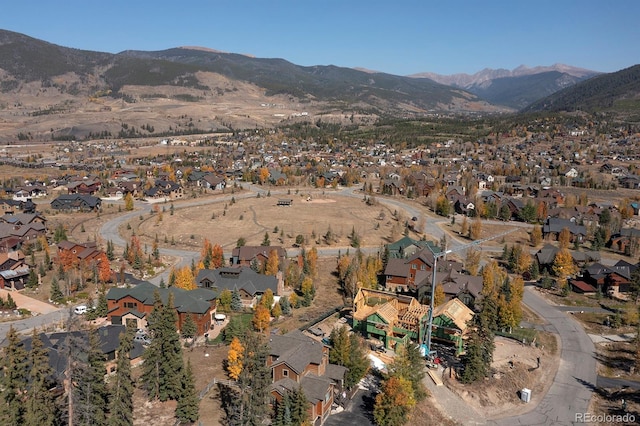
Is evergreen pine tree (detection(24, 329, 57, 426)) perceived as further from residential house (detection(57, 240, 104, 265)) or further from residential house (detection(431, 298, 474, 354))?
residential house (detection(57, 240, 104, 265))

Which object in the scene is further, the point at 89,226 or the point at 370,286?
the point at 89,226

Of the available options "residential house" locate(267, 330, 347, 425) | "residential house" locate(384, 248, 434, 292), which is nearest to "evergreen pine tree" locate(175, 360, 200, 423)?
"residential house" locate(267, 330, 347, 425)

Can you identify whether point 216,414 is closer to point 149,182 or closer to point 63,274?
point 63,274

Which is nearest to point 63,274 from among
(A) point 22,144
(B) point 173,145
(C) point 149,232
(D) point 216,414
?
(C) point 149,232

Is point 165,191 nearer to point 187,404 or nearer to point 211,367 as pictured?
point 211,367

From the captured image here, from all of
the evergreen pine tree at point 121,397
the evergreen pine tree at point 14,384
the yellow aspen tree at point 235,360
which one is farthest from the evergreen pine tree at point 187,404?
the evergreen pine tree at point 14,384

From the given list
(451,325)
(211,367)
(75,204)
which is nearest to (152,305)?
(211,367)
